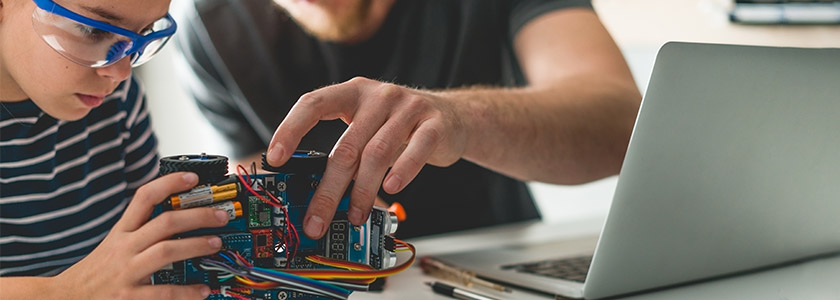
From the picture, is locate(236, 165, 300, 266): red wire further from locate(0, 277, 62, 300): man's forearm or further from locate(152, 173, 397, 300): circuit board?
locate(0, 277, 62, 300): man's forearm

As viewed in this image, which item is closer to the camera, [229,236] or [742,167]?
[229,236]

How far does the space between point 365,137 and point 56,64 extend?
426 millimetres

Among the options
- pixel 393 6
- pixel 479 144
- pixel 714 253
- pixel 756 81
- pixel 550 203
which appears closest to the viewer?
pixel 756 81

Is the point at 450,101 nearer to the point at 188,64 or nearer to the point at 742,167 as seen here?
the point at 742,167

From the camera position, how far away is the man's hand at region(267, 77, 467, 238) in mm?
649

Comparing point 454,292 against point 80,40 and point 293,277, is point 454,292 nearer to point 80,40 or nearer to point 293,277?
point 293,277

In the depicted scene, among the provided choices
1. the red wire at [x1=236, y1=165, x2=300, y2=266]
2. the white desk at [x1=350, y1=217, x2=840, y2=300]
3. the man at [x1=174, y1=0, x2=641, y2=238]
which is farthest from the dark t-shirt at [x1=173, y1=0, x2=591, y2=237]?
the red wire at [x1=236, y1=165, x2=300, y2=266]

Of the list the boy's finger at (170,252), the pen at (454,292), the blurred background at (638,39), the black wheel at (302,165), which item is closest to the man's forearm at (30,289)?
the boy's finger at (170,252)

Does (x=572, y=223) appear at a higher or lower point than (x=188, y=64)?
lower

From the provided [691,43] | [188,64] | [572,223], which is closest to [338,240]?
[691,43]

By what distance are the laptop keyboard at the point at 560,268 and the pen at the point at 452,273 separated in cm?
8

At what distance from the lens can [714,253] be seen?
2.69 feet

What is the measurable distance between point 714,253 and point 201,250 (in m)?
0.57

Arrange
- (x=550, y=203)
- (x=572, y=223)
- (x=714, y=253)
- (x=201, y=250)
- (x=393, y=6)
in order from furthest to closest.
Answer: (x=550, y=203) < (x=393, y=6) < (x=572, y=223) < (x=714, y=253) < (x=201, y=250)
